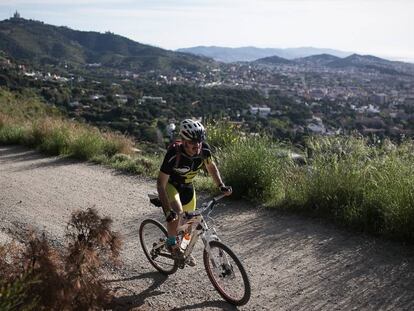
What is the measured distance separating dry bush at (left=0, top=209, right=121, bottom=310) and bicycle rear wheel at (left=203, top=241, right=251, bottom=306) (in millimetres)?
1120

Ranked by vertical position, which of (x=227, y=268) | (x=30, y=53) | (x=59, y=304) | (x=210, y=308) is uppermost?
(x=30, y=53)

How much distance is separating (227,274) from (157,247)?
1.07 meters

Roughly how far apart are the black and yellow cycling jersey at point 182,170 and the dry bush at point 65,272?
0.97 meters

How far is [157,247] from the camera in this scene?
530 centimetres

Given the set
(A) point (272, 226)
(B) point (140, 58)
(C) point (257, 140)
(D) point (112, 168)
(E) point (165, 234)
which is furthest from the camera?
(B) point (140, 58)

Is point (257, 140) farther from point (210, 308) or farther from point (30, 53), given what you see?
point (30, 53)

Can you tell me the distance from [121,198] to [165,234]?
3427 millimetres

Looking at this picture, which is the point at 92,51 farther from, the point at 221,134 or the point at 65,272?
the point at 65,272

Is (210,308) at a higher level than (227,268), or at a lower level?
Answer: lower


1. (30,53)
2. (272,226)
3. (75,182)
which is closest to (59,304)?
(272,226)

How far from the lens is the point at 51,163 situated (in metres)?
11.4

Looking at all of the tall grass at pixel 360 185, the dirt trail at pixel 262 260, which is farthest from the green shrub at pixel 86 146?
the tall grass at pixel 360 185

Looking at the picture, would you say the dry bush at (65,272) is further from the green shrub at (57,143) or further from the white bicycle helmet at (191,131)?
the green shrub at (57,143)

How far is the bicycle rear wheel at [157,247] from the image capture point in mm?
5277
